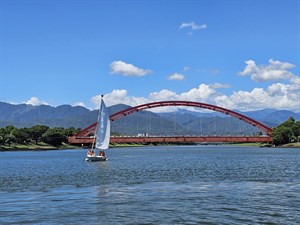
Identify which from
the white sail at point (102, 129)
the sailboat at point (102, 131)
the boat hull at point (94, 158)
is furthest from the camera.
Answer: the white sail at point (102, 129)

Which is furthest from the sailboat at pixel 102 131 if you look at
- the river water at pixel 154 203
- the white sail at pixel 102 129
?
the river water at pixel 154 203

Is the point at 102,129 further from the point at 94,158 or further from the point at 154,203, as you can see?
the point at 154,203

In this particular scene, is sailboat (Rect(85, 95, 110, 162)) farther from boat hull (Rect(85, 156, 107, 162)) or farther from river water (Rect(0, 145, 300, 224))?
river water (Rect(0, 145, 300, 224))

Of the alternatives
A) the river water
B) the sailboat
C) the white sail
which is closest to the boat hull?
the sailboat

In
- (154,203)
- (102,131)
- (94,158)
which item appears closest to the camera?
(154,203)

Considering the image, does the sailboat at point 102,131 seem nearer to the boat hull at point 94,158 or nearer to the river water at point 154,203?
the boat hull at point 94,158

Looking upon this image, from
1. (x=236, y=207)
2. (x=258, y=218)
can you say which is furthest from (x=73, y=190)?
(x=258, y=218)

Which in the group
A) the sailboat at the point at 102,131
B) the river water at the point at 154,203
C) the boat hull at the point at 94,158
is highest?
the sailboat at the point at 102,131

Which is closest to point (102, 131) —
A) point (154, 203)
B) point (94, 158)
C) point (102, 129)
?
point (102, 129)

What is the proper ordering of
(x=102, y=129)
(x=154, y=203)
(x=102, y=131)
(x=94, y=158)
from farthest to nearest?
(x=102, y=131), (x=102, y=129), (x=94, y=158), (x=154, y=203)

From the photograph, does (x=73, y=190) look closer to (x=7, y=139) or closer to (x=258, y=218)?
(x=258, y=218)

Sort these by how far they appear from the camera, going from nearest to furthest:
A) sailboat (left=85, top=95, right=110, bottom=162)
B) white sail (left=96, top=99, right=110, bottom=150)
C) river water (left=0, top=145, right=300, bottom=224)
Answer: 1. river water (left=0, top=145, right=300, bottom=224)
2. sailboat (left=85, top=95, right=110, bottom=162)
3. white sail (left=96, top=99, right=110, bottom=150)

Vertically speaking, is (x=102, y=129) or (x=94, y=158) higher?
(x=102, y=129)

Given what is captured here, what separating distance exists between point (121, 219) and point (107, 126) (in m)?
75.1
